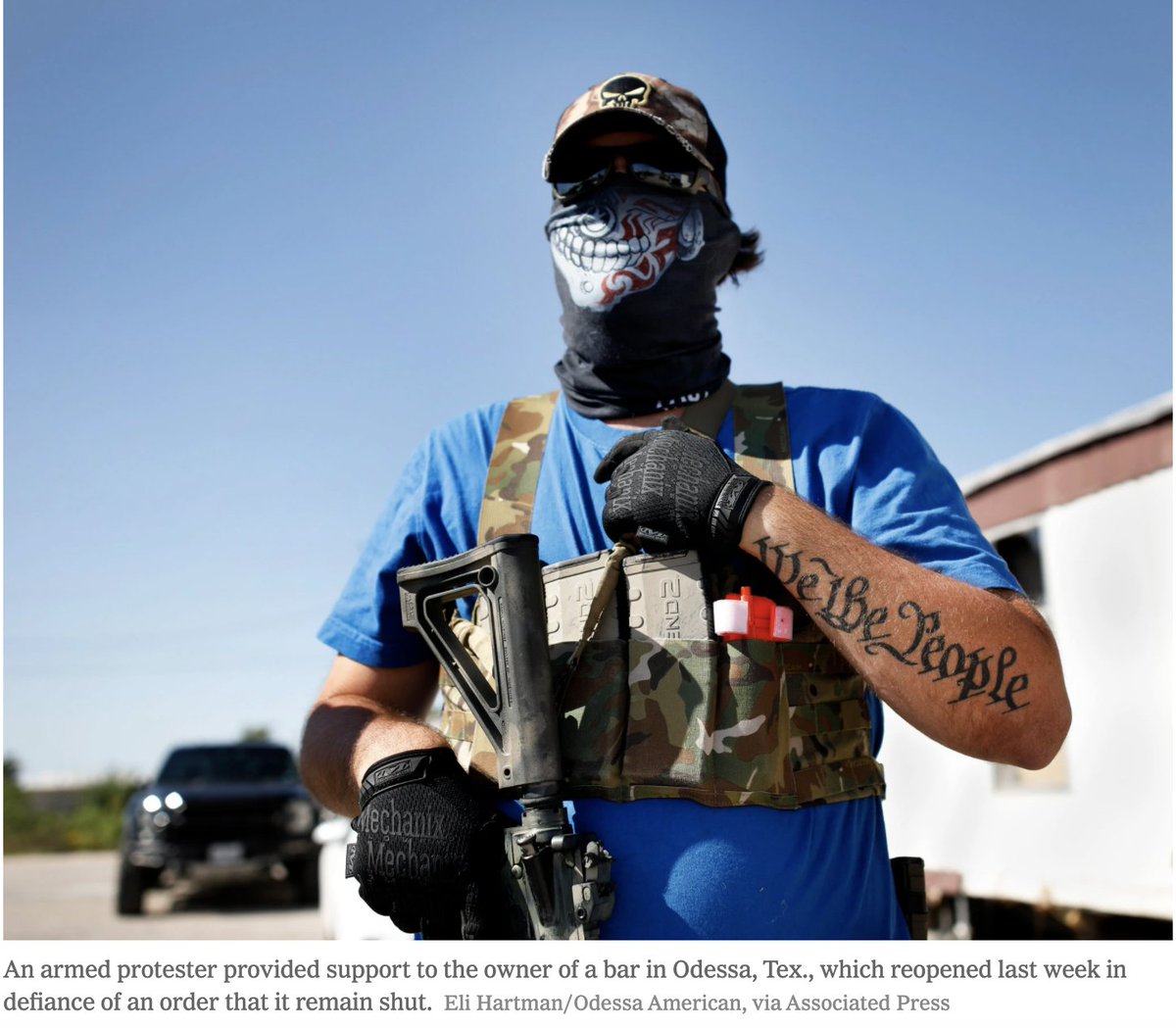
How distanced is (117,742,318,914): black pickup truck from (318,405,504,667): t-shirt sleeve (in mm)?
11708

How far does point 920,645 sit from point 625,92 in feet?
4.18

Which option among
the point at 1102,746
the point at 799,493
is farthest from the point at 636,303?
the point at 1102,746

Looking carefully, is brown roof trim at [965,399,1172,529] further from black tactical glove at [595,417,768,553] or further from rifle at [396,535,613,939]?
rifle at [396,535,613,939]

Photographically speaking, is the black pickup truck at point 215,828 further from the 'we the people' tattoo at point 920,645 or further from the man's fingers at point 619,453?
the 'we the people' tattoo at point 920,645

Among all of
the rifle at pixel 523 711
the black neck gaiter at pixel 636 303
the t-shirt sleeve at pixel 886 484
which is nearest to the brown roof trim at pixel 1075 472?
the black neck gaiter at pixel 636 303

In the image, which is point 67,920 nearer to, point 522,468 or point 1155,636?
point 1155,636

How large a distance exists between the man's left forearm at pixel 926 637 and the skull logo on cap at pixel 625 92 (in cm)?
94

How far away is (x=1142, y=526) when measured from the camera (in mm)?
6121

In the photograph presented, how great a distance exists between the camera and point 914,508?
6.65ft

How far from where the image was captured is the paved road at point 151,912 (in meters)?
11.0

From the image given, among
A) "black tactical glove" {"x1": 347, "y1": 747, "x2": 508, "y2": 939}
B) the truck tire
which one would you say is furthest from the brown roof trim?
the truck tire

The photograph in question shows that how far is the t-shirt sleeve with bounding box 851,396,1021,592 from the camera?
198cm

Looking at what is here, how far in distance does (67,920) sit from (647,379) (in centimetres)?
1220
